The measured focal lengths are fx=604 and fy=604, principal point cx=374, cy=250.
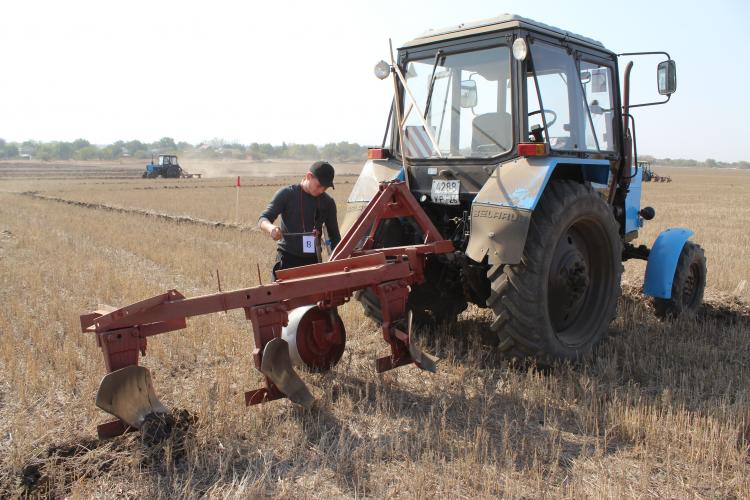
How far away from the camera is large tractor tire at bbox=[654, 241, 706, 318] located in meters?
5.36

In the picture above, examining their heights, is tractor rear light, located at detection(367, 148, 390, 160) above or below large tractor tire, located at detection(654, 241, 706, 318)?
above

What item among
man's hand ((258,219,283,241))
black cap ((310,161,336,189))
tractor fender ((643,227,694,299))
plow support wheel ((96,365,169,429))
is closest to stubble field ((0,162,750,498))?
plow support wheel ((96,365,169,429))

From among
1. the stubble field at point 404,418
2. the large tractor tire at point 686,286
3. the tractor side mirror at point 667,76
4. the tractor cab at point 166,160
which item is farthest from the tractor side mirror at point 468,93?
the tractor cab at point 166,160

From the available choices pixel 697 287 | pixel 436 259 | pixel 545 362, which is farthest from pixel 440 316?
pixel 697 287

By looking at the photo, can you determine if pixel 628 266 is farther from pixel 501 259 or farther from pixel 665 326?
pixel 501 259

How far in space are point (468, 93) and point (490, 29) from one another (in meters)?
0.52

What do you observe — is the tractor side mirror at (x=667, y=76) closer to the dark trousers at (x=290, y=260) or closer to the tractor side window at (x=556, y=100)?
the tractor side window at (x=556, y=100)

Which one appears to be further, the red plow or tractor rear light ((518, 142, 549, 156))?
tractor rear light ((518, 142, 549, 156))

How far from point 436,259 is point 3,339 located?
350 centimetres

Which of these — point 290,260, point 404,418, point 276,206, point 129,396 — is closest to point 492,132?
point 276,206

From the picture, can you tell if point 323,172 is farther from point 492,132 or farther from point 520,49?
point 520,49

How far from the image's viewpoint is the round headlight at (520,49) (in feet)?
12.7

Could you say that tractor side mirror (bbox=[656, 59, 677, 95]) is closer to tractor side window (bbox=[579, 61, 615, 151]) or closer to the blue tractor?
the blue tractor

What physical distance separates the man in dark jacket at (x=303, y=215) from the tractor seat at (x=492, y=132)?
1137mm
